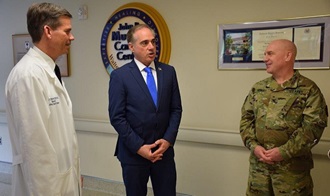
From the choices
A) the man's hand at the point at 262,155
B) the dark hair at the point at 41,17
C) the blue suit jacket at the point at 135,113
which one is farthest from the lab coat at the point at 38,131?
the man's hand at the point at 262,155

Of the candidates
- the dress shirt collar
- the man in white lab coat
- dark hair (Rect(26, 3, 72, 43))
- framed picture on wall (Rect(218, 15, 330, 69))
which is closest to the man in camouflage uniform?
framed picture on wall (Rect(218, 15, 330, 69))

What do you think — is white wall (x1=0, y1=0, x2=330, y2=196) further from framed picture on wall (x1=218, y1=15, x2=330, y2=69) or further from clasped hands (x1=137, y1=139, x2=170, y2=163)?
clasped hands (x1=137, y1=139, x2=170, y2=163)

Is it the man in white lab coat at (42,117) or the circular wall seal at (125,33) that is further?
the circular wall seal at (125,33)

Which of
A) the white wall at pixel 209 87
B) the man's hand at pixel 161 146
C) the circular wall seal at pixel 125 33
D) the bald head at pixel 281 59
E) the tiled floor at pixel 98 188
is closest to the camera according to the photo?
the bald head at pixel 281 59

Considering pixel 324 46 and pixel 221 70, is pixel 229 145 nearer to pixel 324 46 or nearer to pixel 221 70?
pixel 221 70

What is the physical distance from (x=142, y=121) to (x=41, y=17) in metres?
0.88

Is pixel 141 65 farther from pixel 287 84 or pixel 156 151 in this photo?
pixel 287 84

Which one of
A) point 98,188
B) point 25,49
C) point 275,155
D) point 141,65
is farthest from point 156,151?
point 25,49

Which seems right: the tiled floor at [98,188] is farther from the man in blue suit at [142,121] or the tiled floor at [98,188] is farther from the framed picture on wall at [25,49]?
the framed picture on wall at [25,49]

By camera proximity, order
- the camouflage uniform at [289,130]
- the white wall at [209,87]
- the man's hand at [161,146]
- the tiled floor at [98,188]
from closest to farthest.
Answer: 1. the camouflage uniform at [289,130]
2. the man's hand at [161,146]
3. the white wall at [209,87]
4. the tiled floor at [98,188]

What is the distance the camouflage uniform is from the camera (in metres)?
1.62

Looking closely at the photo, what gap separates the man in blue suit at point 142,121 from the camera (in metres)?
1.84

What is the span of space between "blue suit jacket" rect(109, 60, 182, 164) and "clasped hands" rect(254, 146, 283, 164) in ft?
1.83

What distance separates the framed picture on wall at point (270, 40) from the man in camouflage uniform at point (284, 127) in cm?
46
